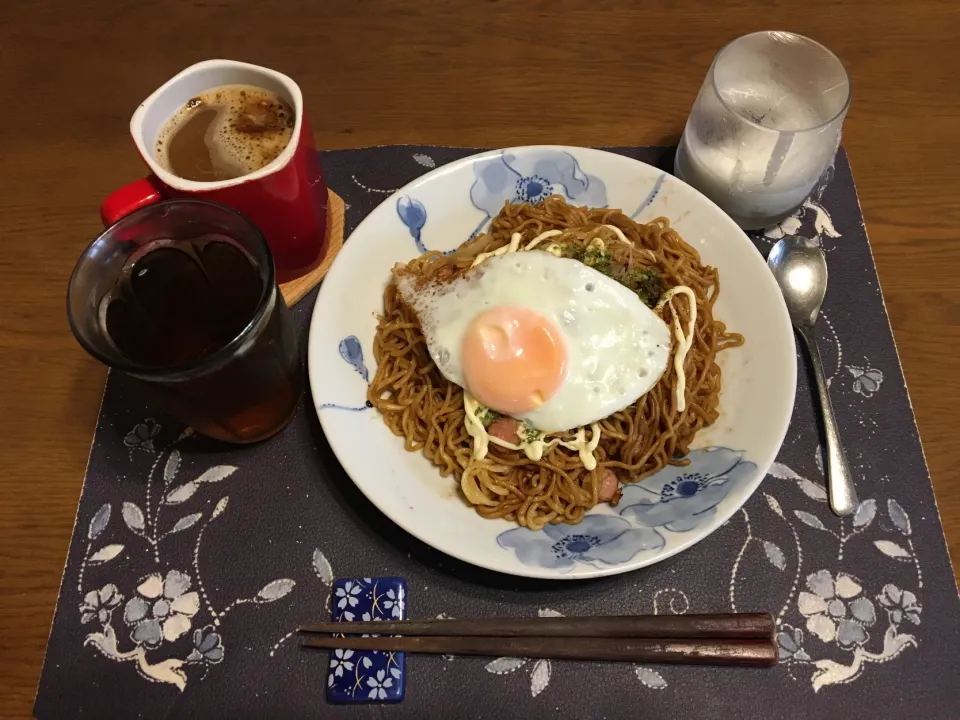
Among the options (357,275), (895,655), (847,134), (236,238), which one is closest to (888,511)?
(895,655)

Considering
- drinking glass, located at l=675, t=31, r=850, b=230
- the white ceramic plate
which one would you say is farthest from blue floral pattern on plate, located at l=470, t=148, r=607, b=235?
drinking glass, located at l=675, t=31, r=850, b=230

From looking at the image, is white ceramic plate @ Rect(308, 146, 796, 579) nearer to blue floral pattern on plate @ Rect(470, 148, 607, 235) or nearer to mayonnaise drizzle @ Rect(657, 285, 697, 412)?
blue floral pattern on plate @ Rect(470, 148, 607, 235)

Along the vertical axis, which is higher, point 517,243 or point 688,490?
point 517,243

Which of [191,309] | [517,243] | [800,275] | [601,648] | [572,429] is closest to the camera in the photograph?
[601,648]

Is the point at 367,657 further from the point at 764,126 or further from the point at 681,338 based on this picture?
the point at 764,126

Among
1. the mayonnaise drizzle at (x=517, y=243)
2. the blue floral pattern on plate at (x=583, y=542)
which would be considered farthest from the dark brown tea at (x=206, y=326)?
the blue floral pattern on plate at (x=583, y=542)

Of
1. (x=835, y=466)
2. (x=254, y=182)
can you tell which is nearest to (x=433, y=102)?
(x=254, y=182)
